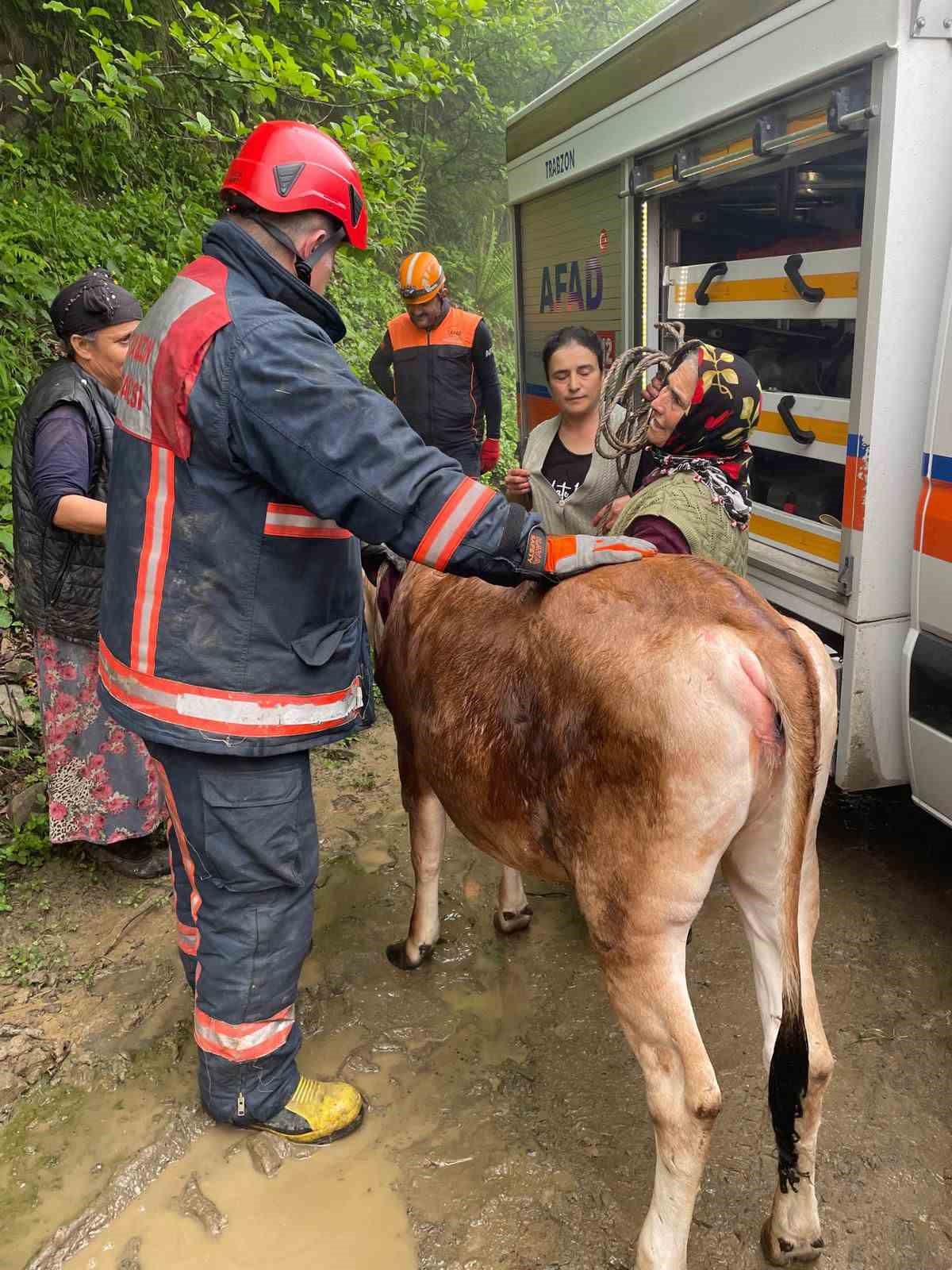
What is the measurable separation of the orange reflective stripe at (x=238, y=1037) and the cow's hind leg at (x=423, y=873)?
2.55 ft

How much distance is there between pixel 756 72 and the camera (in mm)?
3291

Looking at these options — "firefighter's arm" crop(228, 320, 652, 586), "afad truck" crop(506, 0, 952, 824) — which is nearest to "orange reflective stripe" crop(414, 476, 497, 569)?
"firefighter's arm" crop(228, 320, 652, 586)

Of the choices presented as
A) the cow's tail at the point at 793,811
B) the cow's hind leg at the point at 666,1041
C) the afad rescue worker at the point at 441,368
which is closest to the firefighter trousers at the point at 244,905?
the cow's hind leg at the point at 666,1041

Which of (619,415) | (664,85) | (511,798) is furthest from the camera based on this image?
(664,85)

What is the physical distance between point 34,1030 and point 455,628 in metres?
2.00

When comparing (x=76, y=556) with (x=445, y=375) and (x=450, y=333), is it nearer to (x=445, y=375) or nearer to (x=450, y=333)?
(x=445, y=375)

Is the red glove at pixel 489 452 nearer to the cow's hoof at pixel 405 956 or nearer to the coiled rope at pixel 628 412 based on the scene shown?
the coiled rope at pixel 628 412

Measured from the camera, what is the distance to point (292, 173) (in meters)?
2.13

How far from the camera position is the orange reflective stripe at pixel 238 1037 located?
99.3 inches

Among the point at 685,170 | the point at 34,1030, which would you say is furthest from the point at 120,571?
the point at 685,170

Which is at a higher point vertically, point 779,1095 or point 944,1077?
point 779,1095

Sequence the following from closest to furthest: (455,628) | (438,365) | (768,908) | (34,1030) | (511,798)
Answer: (768,908), (511,798), (455,628), (34,1030), (438,365)

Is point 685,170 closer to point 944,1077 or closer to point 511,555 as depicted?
point 511,555

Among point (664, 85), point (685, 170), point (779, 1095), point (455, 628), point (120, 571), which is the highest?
point (664, 85)
